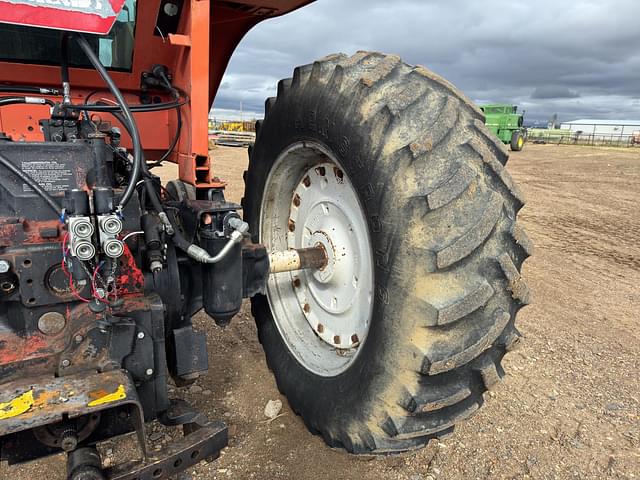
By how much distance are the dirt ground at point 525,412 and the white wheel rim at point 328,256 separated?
472 millimetres

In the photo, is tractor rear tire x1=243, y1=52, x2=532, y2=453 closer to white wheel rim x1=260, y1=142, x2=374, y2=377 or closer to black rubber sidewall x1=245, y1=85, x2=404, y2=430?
black rubber sidewall x1=245, y1=85, x2=404, y2=430

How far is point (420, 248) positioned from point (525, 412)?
173cm

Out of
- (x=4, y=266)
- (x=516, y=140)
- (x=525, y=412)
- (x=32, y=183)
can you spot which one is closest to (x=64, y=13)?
(x=32, y=183)

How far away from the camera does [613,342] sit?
3691 millimetres

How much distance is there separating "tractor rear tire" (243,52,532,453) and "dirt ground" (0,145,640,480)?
1.74ft

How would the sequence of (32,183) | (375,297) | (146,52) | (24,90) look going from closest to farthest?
1. (32,183)
2. (375,297)
3. (24,90)
4. (146,52)

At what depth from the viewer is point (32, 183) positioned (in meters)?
1.68

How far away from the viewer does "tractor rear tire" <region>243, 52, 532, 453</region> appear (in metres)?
1.63

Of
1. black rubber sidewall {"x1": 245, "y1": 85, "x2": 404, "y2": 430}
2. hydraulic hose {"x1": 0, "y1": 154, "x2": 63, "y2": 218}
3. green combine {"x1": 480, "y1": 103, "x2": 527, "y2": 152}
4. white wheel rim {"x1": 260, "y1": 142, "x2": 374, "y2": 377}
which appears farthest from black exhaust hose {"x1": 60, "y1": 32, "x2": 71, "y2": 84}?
green combine {"x1": 480, "y1": 103, "x2": 527, "y2": 152}

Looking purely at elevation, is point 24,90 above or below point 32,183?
above

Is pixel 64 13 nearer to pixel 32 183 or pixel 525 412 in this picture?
pixel 32 183

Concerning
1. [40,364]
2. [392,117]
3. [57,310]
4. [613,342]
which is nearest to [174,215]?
[57,310]

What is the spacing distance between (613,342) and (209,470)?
124 inches

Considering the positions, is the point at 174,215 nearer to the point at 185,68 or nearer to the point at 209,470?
the point at 185,68
